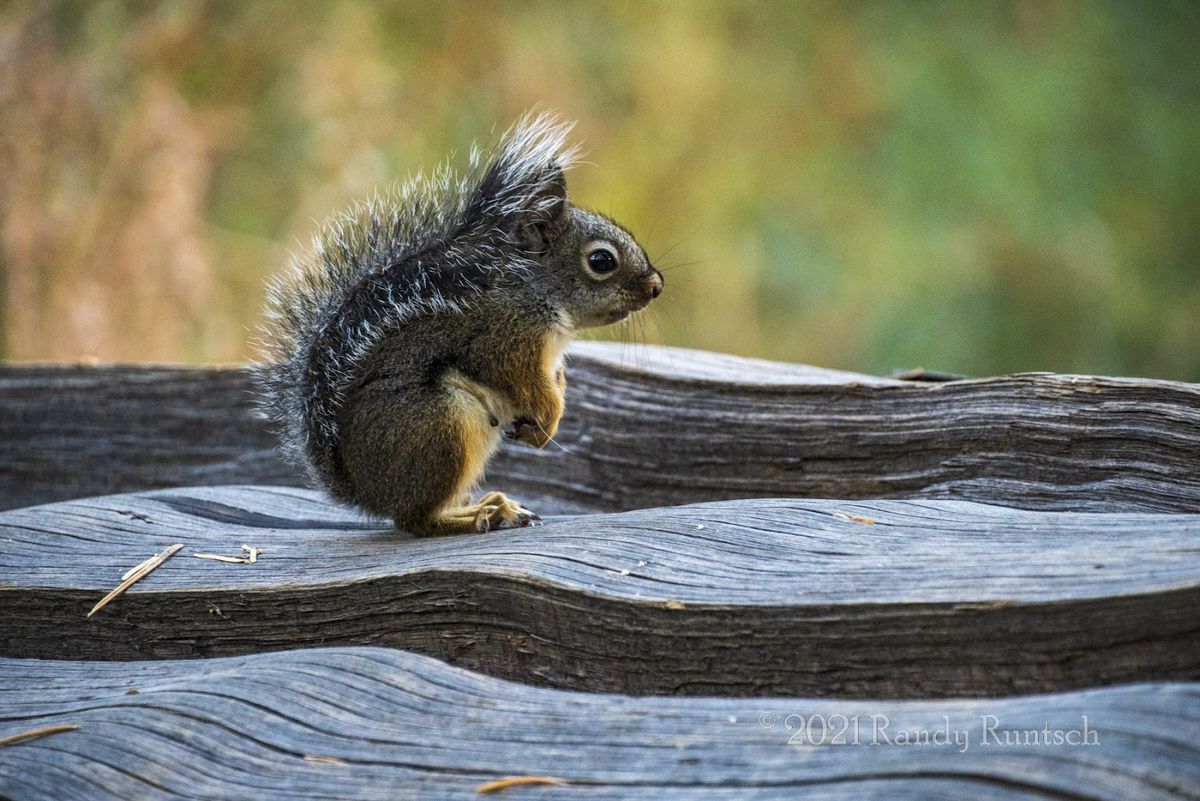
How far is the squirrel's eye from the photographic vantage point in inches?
71.0

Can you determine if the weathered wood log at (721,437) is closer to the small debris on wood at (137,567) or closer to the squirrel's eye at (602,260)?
the squirrel's eye at (602,260)

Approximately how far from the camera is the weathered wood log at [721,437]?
152 cm

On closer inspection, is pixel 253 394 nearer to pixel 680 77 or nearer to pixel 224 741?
pixel 224 741

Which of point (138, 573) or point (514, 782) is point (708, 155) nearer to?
point (138, 573)

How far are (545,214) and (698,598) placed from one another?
0.87 m

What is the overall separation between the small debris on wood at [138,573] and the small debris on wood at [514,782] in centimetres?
73

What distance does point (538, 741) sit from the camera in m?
0.96

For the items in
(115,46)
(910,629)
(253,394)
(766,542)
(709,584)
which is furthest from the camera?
(115,46)

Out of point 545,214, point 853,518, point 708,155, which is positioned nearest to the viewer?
point 853,518

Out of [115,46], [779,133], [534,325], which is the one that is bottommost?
[534,325]

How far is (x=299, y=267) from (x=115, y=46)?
8.15 feet

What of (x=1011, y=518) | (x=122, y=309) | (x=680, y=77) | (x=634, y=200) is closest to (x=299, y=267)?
(x=1011, y=518)

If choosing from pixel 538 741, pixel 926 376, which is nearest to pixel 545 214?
pixel 926 376

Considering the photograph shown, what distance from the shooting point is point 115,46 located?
3.68 metres
